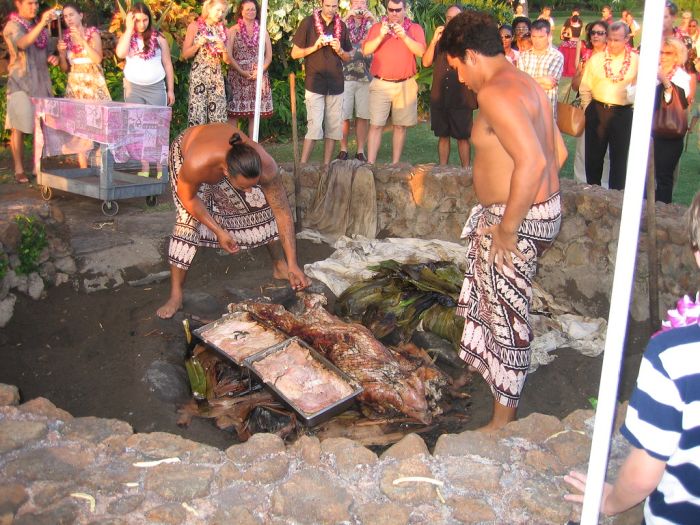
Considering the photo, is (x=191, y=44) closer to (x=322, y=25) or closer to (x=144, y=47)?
(x=144, y=47)

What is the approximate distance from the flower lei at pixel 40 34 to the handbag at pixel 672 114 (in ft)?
19.2

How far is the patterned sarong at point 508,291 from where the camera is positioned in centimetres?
378

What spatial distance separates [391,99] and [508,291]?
15.0 feet

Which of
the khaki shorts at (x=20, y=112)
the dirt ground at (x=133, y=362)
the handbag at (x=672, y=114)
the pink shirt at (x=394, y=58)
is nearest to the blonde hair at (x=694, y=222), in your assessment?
the dirt ground at (x=133, y=362)

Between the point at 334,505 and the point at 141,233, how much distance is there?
4345 mm

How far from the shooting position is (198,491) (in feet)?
9.20

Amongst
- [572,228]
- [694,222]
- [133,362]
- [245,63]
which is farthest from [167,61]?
[694,222]

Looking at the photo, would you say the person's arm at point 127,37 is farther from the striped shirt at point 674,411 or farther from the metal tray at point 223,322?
the striped shirt at point 674,411

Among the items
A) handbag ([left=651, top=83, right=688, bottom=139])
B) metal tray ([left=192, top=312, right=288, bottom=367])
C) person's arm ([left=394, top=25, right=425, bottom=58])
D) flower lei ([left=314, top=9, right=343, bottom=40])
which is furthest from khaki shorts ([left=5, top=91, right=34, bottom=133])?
handbag ([left=651, top=83, right=688, bottom=139])

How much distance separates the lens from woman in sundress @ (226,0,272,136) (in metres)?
8.32

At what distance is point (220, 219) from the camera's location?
5.46 metres

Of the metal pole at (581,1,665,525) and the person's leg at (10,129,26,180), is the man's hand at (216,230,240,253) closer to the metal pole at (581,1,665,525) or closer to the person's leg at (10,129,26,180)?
the metal pole at (581,1,665,525)

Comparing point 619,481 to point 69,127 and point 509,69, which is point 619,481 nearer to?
point 509,69

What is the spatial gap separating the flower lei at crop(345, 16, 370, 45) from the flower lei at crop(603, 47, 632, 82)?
2749 mm
